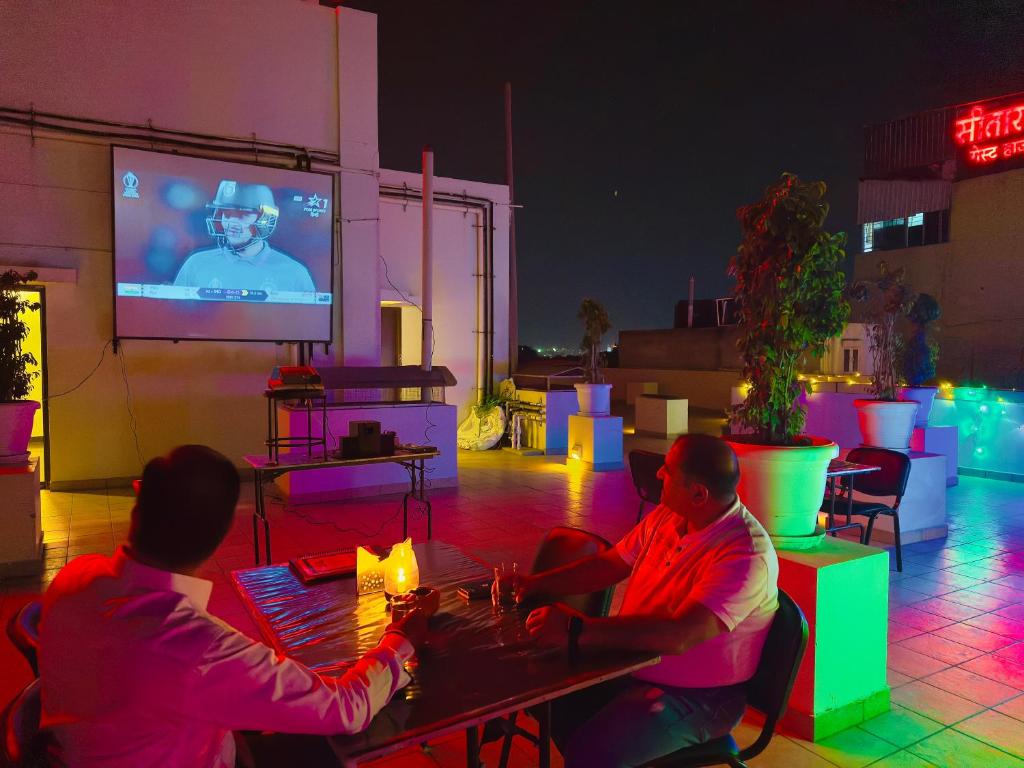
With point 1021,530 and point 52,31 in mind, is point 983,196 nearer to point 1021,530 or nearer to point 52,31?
point 1021,530

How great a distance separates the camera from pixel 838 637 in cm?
284

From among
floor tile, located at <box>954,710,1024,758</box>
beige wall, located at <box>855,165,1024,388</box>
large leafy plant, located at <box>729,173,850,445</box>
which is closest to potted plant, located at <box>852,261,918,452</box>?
large leafy plant, located at <box>729,173,850,445</box>

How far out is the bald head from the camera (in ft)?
6.50

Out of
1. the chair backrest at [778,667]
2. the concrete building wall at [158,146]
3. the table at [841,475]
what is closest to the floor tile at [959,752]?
the chair backrest at [778,667]

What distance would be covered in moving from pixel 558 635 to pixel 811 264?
81.1 inches

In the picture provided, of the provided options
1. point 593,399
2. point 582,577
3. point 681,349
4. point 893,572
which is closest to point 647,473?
point 893,572

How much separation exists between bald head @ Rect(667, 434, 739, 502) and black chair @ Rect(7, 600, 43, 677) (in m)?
1.75

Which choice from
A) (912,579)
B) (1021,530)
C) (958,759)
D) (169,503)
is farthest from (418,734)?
(1021,530)

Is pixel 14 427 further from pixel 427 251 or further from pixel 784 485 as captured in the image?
pixel 784 485

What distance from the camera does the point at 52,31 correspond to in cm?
736

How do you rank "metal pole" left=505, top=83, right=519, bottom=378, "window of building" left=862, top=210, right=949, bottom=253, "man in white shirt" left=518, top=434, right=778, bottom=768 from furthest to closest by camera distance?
"window of building" left=862, top=210, right=949, bottom=253
"metal pole" left=505, top=83, right=519, bottom=378
"man in white shirt" left=518, top=434, right=778, bottom=768

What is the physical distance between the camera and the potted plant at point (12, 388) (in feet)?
16.6

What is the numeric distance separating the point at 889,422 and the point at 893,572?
1612 mm

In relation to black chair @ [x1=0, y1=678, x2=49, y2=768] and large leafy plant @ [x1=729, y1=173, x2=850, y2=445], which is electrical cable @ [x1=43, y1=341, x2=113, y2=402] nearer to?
large leafy plant @ [x1=729, y1=173, x2=850, y2=445]
